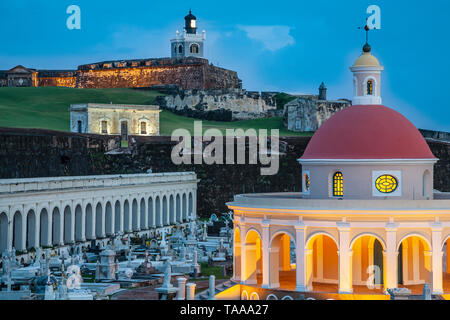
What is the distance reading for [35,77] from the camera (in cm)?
14200

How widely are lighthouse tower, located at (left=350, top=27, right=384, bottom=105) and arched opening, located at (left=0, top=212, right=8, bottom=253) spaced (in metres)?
22.3

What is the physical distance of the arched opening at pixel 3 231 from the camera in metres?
51.0

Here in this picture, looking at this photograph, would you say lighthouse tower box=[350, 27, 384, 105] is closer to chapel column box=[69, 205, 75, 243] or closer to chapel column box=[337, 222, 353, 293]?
chapel column box=[337, 222, 353, 293]

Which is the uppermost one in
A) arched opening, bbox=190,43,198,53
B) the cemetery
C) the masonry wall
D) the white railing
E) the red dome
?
arched opening, bbox=190,43,198,53

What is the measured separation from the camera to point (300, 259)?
1332 inches

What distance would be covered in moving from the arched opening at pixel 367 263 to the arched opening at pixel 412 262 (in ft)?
3.34

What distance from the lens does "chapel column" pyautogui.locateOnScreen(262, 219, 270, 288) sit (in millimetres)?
34438

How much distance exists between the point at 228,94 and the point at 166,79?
1312cm

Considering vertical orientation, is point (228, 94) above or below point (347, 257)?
above

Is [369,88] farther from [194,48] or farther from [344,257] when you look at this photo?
[194,48]

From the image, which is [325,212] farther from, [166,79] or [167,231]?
Answer: [166,79]

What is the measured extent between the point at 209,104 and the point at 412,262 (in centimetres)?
9144

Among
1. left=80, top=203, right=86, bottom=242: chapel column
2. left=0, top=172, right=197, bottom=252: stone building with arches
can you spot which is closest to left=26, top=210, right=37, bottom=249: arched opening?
left=0, top=172, right=197, bottom=252: stone building with arches
